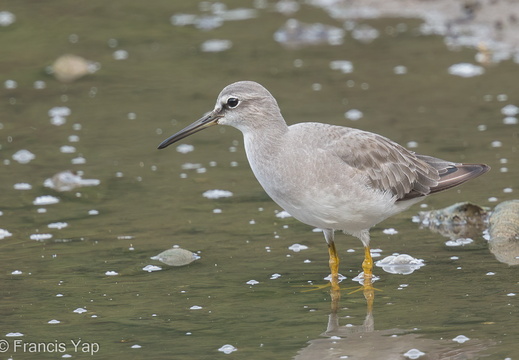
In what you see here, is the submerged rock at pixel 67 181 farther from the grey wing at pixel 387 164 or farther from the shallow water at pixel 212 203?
the grey wing at pixel 387 164

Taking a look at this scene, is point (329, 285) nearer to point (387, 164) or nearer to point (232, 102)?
point (387, 164)

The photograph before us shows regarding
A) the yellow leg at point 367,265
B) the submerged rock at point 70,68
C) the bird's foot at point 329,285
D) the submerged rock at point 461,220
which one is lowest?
the bird's foot at point 329,285

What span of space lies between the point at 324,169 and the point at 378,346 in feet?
5.83

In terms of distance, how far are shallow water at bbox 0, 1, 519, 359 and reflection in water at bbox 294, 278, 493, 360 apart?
0.07 ft

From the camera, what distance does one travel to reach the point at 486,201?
37.2ft

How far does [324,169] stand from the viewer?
8.96 meters

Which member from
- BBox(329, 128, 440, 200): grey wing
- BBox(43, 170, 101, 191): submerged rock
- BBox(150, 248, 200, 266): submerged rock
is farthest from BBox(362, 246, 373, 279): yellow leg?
BBox(43, 170, 101, 191): submerged rock

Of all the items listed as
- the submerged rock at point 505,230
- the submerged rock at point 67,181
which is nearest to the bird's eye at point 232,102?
the submerged rock at point 505,230

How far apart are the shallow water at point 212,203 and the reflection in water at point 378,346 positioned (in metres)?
0.02

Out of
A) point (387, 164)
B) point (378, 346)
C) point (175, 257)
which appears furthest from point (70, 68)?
point (378, 346)

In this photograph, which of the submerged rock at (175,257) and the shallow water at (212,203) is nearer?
the shallow water at (212,203)

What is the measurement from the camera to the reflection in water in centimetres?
773

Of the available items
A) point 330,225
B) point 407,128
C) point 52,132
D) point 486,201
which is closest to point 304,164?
point 330,225

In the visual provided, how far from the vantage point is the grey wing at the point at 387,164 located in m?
9.27
